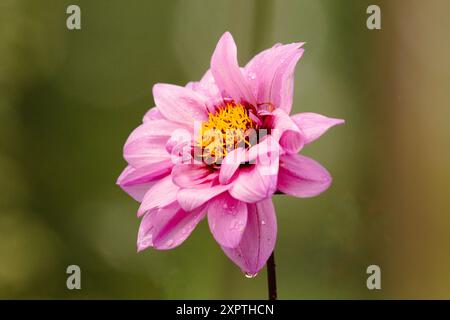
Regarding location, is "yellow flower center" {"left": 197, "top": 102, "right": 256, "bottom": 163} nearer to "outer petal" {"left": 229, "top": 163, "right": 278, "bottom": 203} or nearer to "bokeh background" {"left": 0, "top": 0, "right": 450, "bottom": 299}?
"outer petal" {"left": 229, "top": 163, "right": 278, "bottom": 203}

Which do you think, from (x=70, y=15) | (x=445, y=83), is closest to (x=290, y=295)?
(x=445, y=83)

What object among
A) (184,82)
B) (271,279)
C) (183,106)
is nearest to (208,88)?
(183,106)

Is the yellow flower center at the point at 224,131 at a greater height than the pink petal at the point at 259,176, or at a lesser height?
greater

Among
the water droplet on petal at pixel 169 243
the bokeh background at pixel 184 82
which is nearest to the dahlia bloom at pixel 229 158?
the water droplet on petal at pixel 169 243

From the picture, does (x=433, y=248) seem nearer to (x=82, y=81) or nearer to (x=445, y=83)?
(x=445, y=83)

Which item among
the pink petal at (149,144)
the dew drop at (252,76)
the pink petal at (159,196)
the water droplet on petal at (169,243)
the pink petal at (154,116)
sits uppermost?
the dew drop at (252,76)

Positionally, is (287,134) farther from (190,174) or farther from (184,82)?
(184,82)

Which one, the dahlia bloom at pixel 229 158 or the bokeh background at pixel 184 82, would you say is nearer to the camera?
the dahlia bloom at pixel 229 158

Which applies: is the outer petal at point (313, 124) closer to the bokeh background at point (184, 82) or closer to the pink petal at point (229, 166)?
the pink petal at point (229, 166)
